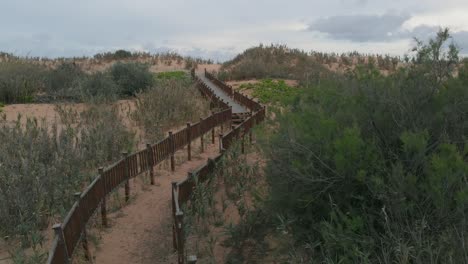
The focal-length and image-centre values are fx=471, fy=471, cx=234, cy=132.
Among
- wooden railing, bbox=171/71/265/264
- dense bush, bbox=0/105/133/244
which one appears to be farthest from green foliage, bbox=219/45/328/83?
dense bush, bbox=0/105/133/244

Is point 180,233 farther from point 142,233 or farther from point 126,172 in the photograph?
point 126,172

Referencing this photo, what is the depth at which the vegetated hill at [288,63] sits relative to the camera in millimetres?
27531

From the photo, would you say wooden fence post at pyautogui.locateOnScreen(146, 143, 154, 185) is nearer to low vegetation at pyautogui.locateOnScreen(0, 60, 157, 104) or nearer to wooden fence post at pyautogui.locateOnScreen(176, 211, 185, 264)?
wooden fence post at pyautogui.locateOnScreen(176, 211, 185, 264)

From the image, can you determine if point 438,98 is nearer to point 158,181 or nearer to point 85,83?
point 158,181

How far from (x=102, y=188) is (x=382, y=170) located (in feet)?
12.6

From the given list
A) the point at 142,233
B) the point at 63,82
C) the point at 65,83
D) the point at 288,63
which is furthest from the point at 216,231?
the point at 288,63

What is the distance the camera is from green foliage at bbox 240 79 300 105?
2018 centimetres

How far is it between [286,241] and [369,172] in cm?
105

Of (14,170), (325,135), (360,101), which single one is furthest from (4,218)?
(360,101)

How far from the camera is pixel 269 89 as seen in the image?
22.3 m

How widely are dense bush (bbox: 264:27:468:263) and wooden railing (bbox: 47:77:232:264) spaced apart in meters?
2.09

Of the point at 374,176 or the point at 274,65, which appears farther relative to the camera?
the point at 274,65

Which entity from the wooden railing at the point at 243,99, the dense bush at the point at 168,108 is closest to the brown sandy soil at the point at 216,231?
the dense bush at the point at 168,108

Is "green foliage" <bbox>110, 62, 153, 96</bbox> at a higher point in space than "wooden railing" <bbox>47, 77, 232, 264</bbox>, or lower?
higher
